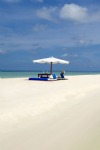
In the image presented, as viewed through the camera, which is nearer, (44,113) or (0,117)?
(0,117)

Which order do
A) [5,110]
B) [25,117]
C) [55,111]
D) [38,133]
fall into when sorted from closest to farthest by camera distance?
[38,133] → [25,117] → [5,110] → [55,111]

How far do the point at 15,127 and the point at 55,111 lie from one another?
222 cm

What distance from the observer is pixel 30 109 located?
7.41m

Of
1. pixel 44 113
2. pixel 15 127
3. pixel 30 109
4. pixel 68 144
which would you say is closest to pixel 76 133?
pixel 68 144

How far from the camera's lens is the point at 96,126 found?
6141mm

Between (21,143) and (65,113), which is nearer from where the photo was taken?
(21,143)

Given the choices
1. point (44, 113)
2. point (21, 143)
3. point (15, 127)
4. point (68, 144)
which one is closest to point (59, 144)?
point (68, 144)

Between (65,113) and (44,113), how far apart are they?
0.61 metres

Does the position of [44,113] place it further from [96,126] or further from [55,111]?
[96,126]

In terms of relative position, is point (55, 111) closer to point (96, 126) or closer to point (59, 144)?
point (96, 126)

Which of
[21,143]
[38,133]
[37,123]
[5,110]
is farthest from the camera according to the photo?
[5,110]

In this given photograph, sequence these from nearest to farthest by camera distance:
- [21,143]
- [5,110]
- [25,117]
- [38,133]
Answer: [21,143]
[38,133]
[25,117]
[5,110]

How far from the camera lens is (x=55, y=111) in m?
7.51

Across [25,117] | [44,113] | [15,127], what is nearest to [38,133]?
[15,127]
